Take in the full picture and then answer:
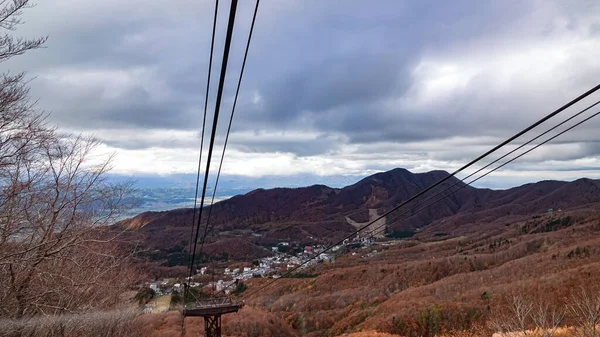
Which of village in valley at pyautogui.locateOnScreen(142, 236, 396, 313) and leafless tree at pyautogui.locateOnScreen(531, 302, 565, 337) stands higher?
leafless tree at pyautogui.locateOnScreen(531, 302, 565, 337)

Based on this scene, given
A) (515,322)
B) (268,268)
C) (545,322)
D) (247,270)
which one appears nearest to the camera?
(545,322)

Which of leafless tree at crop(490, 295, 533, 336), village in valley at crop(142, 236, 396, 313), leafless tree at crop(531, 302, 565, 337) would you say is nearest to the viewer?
leafless tree at crop(531, 302, 565, 337)

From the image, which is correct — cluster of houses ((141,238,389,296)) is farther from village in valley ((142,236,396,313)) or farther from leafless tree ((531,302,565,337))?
leafless tree ((531,302,565,337))

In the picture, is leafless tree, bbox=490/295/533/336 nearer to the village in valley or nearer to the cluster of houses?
the village in valley

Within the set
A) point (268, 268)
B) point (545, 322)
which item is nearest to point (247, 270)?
point (268, 268)

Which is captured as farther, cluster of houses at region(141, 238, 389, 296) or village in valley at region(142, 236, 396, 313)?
cluster of houses at region(141, 238, 389, 296)

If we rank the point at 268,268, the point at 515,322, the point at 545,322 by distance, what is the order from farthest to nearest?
the point at 268,268
the point at 515,322
the point at 545,322

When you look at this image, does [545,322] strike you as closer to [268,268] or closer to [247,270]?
[247,270]

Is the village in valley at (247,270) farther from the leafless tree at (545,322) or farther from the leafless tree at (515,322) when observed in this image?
the leafless tree at (545,322)

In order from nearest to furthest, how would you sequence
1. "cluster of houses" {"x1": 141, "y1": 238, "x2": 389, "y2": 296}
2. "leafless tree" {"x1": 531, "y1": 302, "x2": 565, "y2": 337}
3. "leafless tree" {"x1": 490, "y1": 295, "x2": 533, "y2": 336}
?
"leafless tree" {"x1": 531, "y1": 302, "x2": 565, "y2": 337}, "leafless tree" {"x1": 490, "y1": 295, "x2": 533, "y2": 336}, "cluster of houses" {"x1": 141, "y1": 238, "x2": 389, "y2": 296}

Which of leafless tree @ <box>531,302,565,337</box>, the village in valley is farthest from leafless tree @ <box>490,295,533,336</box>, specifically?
the village in valley

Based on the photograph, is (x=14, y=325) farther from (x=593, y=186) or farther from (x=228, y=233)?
(x=593, y=186)
